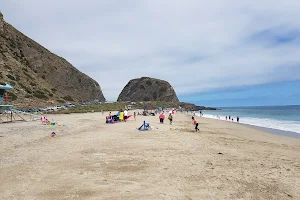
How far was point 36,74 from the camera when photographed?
61000 millimetres

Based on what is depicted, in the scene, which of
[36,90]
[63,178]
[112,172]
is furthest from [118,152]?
[36,90]

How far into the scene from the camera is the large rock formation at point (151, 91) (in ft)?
404

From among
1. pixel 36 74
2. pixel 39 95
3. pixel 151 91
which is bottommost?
pixel 39 95

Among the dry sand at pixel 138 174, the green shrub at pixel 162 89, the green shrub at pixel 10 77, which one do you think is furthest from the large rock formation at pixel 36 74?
the green shrub at pixel 162 89

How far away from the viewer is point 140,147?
428 inches

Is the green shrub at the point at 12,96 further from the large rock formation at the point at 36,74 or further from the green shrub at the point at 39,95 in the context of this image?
the green shrub at the point at 39,95

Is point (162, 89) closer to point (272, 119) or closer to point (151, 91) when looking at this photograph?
point (151, 91)

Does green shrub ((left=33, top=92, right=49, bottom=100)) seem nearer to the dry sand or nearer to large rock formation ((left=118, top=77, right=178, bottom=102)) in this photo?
the dry sand

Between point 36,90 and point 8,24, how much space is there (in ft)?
92.7

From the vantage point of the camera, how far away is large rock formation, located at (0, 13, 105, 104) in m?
46.3

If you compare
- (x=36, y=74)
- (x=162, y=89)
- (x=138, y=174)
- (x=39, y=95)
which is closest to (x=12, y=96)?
(x=39, y=95)

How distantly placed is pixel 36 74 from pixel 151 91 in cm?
7053

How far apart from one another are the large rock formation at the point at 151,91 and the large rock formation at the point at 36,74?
39904 millimetres

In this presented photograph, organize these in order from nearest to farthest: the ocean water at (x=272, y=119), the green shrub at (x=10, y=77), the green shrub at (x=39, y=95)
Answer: the ocean water at (x=272, y=119)
the green shrub at (x=10, y=77)
the green shrub at (x=39, y=95)
